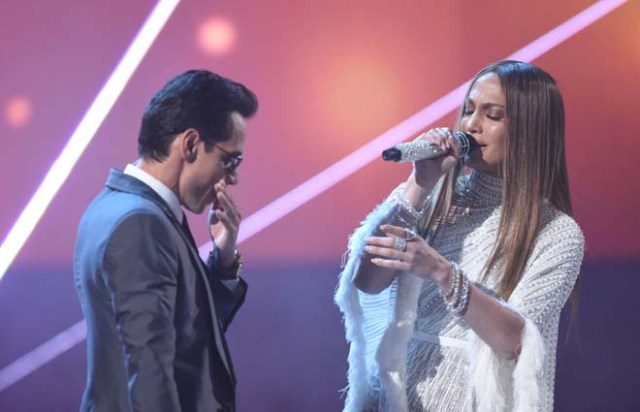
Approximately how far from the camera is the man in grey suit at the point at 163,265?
115 cm

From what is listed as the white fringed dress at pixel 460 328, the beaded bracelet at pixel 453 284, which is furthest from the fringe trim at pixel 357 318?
the beaded bracelet at pixel 453 284

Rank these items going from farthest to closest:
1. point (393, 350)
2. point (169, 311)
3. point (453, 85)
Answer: point (453, 85)
point (393, 350)
point (169, 311)

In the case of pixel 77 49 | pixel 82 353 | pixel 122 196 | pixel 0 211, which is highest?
pixel 77 49

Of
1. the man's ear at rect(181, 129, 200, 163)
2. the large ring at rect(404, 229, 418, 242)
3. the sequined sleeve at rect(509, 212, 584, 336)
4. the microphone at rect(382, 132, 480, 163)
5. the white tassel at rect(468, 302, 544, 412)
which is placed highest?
the man's ear at rect(181, 129, 200, 163)

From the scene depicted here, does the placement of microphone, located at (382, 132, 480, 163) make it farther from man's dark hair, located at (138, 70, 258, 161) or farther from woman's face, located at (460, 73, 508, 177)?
man's dark hair, located at (138, 70, 258, 161)

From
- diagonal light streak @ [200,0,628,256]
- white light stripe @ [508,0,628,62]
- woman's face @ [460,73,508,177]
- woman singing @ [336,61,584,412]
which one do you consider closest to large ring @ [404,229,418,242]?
woman singing @ [336,61,584,412]

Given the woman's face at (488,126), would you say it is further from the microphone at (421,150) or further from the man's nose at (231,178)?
the man's nose at (231,178)

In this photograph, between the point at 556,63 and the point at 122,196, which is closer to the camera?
the point at 122,196

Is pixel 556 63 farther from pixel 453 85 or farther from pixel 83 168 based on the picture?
pixel 83 168

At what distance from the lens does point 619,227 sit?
2486mm

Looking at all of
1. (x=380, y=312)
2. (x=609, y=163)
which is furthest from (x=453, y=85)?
(x=380, y=312)

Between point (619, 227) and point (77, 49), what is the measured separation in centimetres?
177

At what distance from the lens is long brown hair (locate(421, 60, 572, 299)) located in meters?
1.48

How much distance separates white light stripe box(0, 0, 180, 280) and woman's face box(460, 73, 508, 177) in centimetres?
126
